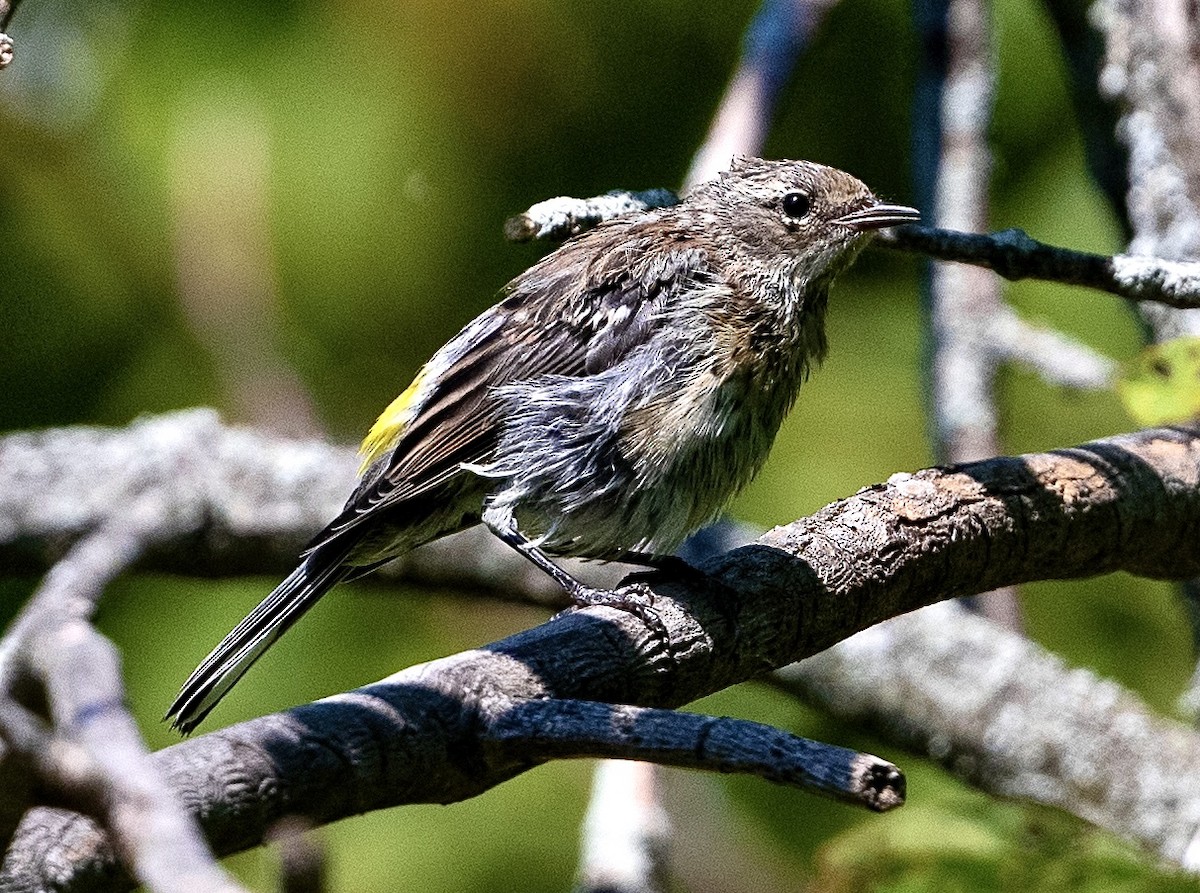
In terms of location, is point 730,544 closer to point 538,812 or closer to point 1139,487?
point 538,812

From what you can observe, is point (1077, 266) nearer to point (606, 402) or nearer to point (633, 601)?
point (606, 402)

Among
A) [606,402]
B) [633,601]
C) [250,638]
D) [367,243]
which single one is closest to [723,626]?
[633,601]

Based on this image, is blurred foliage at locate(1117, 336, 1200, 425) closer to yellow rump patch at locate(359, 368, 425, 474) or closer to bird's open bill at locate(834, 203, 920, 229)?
bird's open bill at locate(834, 203, 920, 229)

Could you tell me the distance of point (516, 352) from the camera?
12.7 ft

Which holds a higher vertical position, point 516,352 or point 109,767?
point 516,352

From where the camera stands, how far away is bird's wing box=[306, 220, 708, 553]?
3.73 meters

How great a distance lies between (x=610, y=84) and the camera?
549 centimetres

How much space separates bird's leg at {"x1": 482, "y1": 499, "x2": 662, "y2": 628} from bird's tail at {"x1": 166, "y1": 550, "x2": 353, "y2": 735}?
0.40 meters

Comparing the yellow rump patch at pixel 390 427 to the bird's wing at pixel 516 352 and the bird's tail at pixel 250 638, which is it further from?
the bird's tail at pixel 250 638

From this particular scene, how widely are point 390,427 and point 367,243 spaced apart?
1.48 meters

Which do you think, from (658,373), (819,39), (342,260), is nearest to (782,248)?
(658,373)

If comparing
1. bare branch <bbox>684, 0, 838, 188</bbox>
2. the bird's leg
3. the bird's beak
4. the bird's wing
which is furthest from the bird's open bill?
the bird's leg

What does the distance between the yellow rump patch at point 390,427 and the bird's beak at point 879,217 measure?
1.22m

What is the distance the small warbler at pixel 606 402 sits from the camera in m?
3.64
